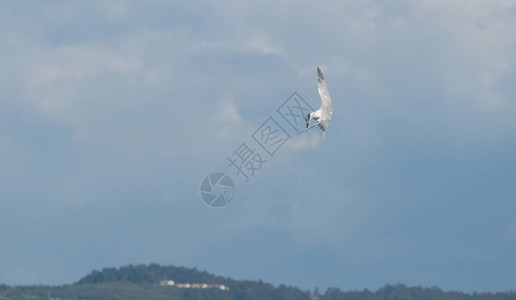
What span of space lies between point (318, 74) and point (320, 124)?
2931 mm

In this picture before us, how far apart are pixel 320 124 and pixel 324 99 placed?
1.48m

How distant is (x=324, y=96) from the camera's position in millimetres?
51375

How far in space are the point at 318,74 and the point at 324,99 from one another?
159cm

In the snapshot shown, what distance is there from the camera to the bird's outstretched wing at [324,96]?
50.8 meters

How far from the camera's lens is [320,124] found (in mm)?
51438

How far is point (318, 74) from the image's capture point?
50.8 meters

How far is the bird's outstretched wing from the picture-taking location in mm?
50812

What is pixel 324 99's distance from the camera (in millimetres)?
51469
